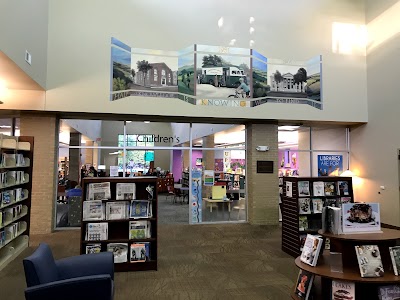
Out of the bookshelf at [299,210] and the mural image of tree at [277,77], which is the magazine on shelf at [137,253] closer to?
the bookshelf at [299,210]

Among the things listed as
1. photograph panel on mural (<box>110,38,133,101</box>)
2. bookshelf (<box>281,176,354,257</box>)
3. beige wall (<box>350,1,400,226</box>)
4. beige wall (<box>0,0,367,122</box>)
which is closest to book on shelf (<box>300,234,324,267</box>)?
bookshelf (<box>281,176,354,257</box>)

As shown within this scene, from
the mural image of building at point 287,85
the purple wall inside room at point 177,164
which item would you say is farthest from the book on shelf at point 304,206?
the purple wall inside room at point 177,164

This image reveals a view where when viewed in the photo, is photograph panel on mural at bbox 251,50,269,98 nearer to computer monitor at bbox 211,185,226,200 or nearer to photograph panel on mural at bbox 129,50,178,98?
photograph panel on mural at bbox 129,50,178,98

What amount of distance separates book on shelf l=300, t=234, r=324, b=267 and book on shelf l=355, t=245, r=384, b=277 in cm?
38

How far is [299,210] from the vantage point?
19.7 feet

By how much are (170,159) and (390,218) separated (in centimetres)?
718

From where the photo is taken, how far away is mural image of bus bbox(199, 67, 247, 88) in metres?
8.69

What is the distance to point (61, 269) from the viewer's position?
3459mm

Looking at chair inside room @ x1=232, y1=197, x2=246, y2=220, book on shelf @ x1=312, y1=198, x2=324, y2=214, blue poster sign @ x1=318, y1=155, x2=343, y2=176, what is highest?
blue poster sign @ x1=318, y1=155, x2=343, y2=176

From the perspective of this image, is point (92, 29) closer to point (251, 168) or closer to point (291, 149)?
point (251, 168)

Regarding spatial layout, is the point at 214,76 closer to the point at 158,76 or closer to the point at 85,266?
the point at 158,76

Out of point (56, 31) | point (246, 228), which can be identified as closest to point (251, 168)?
point (246, 228)

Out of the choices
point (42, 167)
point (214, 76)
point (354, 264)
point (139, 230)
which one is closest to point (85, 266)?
point (139, 230)

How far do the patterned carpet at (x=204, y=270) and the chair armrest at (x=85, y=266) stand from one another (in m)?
0.76
